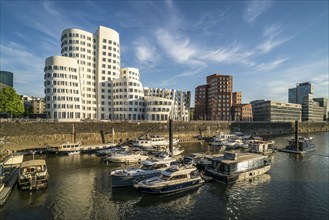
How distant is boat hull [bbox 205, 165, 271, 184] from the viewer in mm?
40869

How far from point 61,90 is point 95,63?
98.9 feet

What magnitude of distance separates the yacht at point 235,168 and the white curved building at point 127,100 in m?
77.0

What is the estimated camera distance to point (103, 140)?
8850 cm

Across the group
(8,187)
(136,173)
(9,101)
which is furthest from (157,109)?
(8,187)

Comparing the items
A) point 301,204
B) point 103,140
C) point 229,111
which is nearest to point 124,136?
point 103,140

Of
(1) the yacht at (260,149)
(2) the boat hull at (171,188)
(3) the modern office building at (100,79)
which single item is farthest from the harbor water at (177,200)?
(3) the modern office building at (100,79)

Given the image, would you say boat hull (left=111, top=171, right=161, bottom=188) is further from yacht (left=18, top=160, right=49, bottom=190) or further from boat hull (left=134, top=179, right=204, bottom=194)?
yacht (left=18, top=160, right=49, bottom=190)

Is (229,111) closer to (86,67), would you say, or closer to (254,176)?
(86,67)

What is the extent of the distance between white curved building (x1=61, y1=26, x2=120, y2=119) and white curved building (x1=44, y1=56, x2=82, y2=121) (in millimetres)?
11244

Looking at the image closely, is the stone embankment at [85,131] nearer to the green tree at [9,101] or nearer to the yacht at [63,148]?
the yacht at [63,148]

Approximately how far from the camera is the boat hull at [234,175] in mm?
40869

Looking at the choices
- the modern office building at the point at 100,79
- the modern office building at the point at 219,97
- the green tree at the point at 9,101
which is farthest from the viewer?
the modern office building at the point at 219,97

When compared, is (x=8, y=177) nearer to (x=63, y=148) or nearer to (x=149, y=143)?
(x=63, y=148)

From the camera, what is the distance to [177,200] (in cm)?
3334
